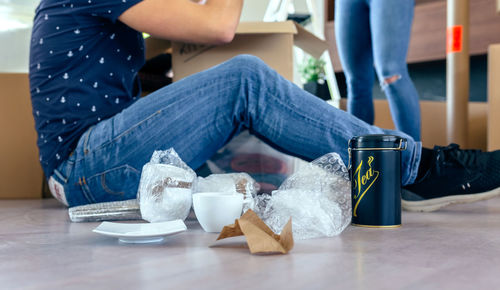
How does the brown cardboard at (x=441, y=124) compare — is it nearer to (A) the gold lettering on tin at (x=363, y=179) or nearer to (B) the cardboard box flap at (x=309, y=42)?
(B) the cardboard box flap at (x=309, y=42)

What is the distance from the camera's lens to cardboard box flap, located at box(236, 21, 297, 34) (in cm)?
140

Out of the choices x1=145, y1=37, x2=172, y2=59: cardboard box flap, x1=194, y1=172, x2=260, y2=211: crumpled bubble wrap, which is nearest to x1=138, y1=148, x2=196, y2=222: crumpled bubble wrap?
x1=194, y1=172, x2=260, y2=211: crumpled bubble wrap

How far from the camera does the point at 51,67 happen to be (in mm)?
1103

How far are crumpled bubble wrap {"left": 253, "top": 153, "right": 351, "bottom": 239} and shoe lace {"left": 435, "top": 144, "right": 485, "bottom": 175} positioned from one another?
10.6 inches

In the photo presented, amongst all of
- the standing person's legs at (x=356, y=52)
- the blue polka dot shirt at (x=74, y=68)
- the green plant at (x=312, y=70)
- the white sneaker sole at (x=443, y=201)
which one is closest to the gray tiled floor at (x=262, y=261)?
the white sneaker sole at (x=443, y=201)

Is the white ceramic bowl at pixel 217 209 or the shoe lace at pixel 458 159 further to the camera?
the shoe lace at pixel 458 159

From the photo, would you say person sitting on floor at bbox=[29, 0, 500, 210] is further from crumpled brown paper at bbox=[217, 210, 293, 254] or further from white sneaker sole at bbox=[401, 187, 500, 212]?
crumpled brown paper at bbox=[217, 210, 293, 254]

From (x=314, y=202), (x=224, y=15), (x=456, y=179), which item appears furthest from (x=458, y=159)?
(x=224, y=15)

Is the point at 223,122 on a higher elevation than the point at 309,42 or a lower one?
lower

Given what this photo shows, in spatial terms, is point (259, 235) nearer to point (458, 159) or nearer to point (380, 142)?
point (380, 142)

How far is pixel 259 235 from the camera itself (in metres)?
0.71

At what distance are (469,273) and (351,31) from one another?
1.34m

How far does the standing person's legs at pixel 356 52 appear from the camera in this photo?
1.75 meters

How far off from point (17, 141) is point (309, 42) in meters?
1.11
